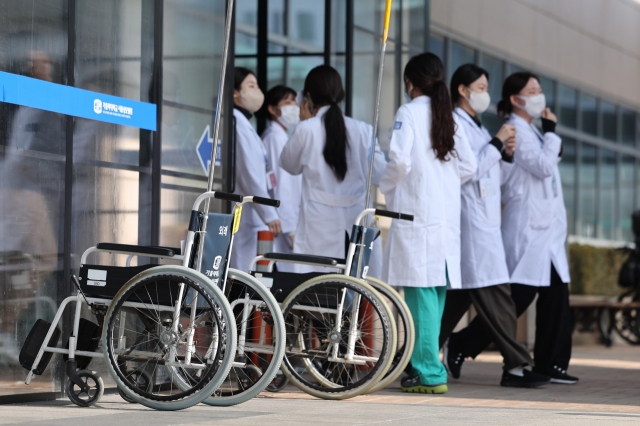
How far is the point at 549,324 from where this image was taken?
8398mm

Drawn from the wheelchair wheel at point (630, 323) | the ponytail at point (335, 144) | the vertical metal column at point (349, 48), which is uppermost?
the vertical metal column at point (349, 48)

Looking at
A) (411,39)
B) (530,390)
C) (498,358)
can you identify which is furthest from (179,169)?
(498,358)


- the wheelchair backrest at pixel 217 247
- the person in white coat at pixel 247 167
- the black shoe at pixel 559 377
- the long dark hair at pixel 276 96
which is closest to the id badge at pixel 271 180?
the person in white coat at pixel 247 167

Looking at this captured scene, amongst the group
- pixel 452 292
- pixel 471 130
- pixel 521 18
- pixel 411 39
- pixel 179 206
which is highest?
pixel 521 18

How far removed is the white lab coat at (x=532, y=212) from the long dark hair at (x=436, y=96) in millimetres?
1120

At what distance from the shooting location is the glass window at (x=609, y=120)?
20750 millimetres

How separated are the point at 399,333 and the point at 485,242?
1335mm

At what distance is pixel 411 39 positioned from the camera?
11.0 meters

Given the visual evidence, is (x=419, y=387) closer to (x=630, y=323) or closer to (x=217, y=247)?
(x=217, y=247)

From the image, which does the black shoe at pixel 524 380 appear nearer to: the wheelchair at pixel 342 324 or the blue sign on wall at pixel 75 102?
the wheelchair at pixel 342 324

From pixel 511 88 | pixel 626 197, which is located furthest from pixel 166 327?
pixel 626 197

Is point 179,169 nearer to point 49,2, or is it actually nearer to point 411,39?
point 49,2

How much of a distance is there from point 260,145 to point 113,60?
1.83 metres

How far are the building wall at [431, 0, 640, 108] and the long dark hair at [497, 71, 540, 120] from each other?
6.07m
